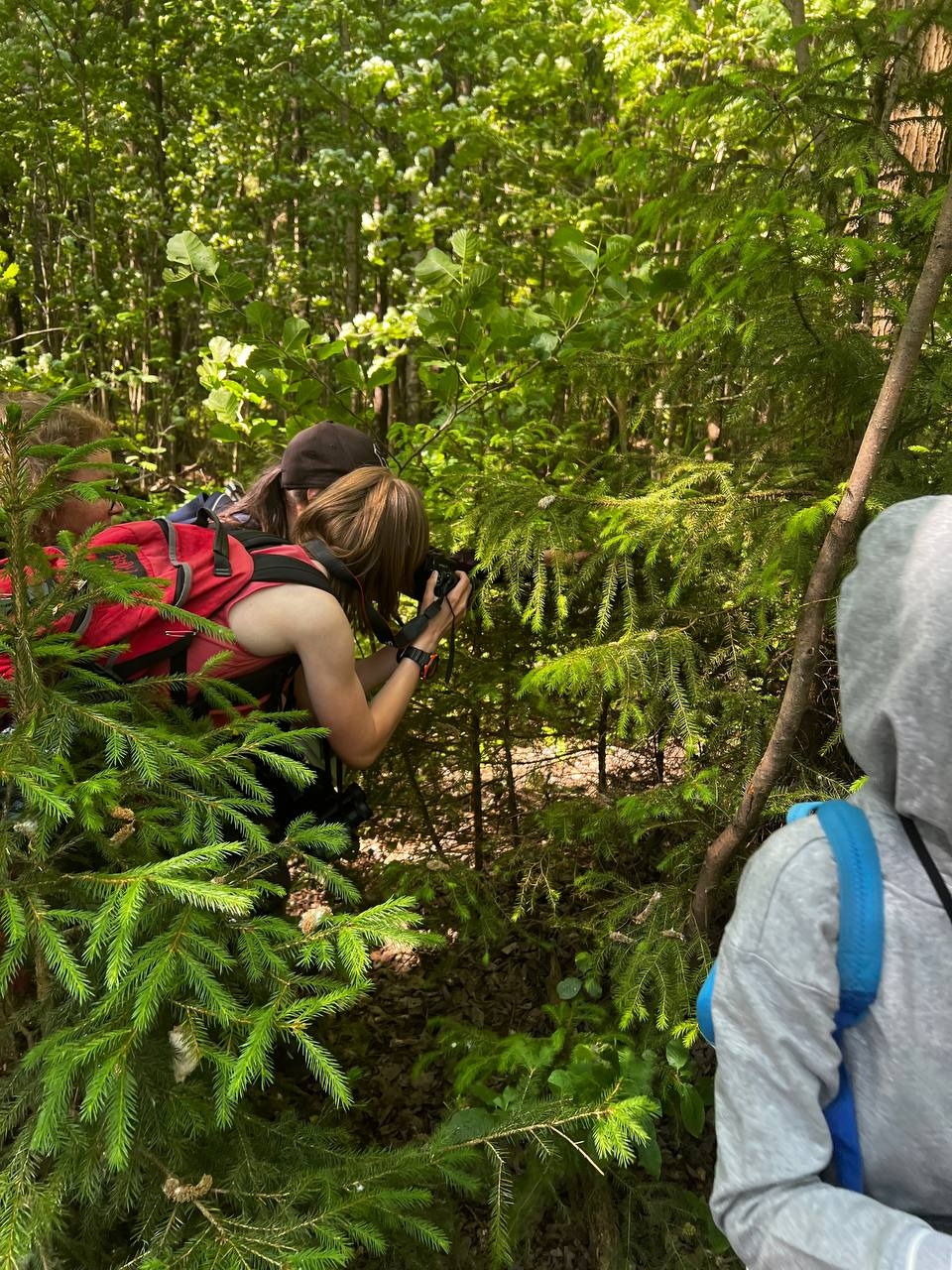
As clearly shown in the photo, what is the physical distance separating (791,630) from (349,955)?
5.49 feet

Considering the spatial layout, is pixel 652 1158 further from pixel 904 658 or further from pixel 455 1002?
pixel 904 658

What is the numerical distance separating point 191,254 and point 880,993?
292 centimetres

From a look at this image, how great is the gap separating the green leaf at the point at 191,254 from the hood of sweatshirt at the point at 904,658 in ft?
8.33

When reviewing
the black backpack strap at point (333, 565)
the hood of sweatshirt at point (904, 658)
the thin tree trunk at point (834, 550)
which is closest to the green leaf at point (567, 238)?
the thin tree trunk at point (834, 550)

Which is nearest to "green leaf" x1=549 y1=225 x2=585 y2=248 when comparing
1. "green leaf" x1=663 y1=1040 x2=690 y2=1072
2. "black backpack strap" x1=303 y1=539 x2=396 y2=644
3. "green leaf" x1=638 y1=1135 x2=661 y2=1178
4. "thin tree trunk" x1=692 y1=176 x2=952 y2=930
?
"thin tree trunk" x1=692 y1=176 x2=952 y2=930

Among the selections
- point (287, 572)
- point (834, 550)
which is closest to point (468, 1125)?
point (287, 572)

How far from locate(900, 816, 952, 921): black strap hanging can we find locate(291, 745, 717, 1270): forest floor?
1.91m

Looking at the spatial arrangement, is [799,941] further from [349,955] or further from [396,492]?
[396,492]

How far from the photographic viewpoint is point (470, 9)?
14.9 feet

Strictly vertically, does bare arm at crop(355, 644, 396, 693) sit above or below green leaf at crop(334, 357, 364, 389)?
below

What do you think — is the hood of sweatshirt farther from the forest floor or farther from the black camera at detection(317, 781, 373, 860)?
the forest floor

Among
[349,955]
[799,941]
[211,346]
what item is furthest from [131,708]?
[211,346]

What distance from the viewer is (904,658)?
3.09ft

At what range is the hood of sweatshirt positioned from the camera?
0.92 m
